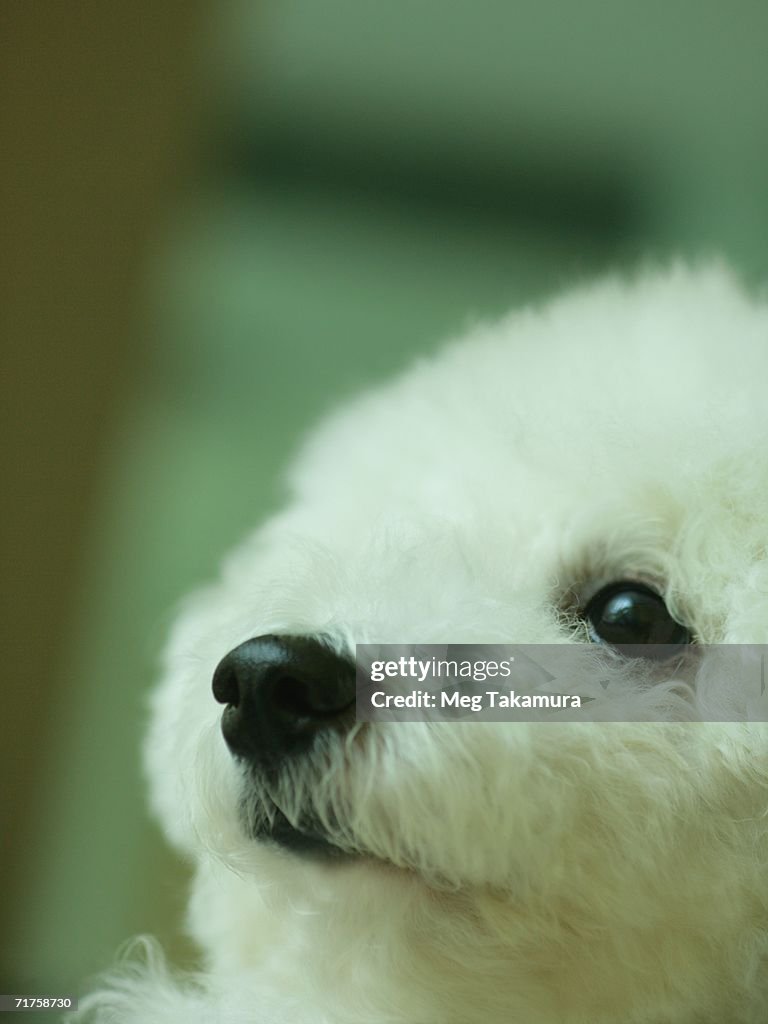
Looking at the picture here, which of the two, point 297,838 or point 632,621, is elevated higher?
point 632,621

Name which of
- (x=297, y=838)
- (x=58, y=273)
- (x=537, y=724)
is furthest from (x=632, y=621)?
(x=58, y=273)

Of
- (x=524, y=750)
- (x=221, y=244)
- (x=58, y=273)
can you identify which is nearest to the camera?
(x=524, y=750)

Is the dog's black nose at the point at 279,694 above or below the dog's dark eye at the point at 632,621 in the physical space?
below

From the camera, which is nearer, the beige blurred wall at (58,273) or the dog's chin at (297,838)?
the dog's chin at (297,838)

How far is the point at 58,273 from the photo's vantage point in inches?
33.0

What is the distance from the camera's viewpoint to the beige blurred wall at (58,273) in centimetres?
79

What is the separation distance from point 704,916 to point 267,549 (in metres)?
0.36

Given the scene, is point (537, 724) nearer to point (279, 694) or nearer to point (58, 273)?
point (279, 694)

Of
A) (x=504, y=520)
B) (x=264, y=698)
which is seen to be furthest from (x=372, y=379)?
(x=264, y=698)

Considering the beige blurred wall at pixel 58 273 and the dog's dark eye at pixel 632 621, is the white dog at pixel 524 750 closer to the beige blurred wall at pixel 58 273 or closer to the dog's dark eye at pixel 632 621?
the dog's dark eye at pixel 632 621

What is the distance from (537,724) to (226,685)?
0.15 metres

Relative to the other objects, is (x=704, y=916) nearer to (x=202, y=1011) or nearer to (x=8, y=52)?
(x=202, y=1011)

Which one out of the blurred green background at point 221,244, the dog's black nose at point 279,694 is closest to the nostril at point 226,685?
the dog's black nose at point 279,694

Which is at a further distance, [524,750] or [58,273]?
[58,273]
